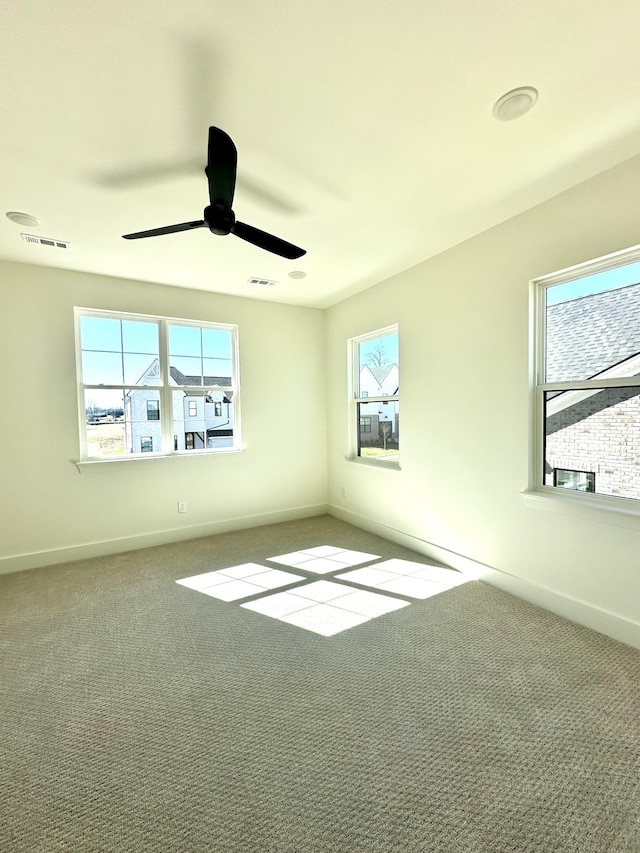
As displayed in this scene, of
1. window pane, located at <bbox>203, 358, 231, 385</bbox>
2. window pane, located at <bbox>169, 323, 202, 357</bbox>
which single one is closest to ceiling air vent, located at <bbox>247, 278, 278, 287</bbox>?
window pane, located at <bbox>169, 323, 202, 357</bbox>

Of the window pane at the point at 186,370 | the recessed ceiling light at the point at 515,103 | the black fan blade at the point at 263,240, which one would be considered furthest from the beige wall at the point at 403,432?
the black fan blade at the point at 263,240

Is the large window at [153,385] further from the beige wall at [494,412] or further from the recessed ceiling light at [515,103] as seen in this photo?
the recessed ceiling light at [515,103]

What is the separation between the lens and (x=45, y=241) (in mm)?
2750

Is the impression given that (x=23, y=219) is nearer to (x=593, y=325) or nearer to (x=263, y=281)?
(x=263, y=281)

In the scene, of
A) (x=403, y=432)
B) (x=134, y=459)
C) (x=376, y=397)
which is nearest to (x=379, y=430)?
(x=376, y=397)

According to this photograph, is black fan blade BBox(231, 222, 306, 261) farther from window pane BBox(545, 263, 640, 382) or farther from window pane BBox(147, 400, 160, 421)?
window pane BBox(147, 400, 160, 421)

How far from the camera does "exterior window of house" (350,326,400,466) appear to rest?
381cm

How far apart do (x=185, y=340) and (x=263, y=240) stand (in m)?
2.19

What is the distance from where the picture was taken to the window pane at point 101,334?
3486mm

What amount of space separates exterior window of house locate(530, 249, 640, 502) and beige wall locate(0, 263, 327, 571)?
2.73 meters

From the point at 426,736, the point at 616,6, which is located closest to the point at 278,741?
the point at 426,736

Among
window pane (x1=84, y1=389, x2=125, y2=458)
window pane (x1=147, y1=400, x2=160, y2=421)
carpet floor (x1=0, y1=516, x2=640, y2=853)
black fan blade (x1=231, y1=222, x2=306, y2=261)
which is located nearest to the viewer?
carpet floor (x1=0, y1=516, x2=640, y2=853)

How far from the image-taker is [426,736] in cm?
151

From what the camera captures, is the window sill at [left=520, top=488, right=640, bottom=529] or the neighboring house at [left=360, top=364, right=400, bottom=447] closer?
the window sill at [left=520, top=488, right=640, bottom=529]
